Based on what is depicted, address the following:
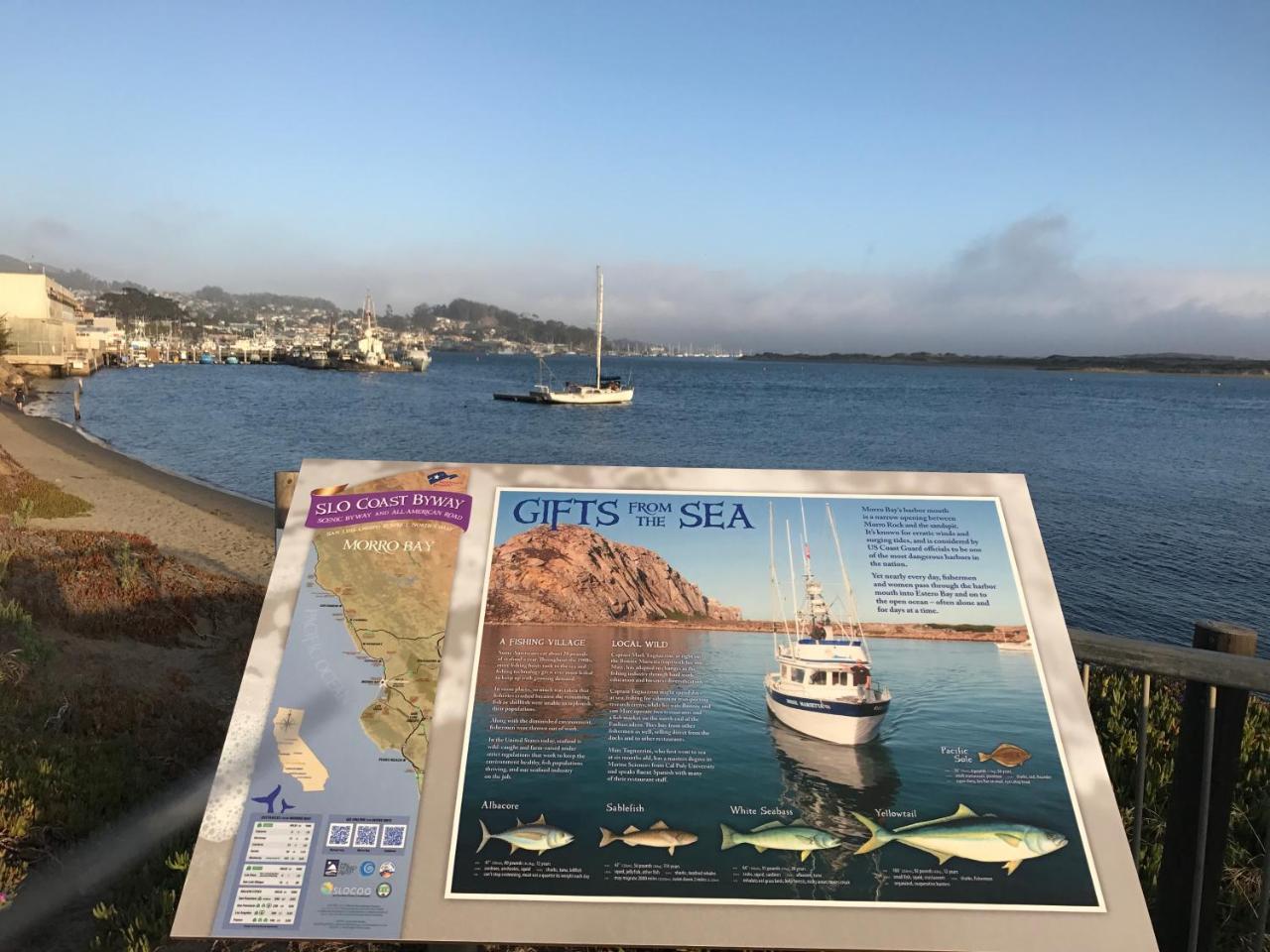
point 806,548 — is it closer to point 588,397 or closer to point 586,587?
point 586,587

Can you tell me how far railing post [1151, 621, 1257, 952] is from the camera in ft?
9.95

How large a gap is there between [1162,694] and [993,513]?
4.52 meters

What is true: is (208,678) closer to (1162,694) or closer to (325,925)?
(325,925)

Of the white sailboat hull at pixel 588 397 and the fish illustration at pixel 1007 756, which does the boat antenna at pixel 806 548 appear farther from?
the white sailboat hull at pixel 588 397

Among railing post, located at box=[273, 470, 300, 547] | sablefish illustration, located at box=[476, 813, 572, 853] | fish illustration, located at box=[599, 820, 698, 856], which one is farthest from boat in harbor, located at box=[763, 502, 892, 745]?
railing post, located at box=[273, 470, 300, 547]

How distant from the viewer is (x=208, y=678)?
7.05m

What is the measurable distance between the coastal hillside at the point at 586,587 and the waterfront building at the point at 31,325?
80.7m

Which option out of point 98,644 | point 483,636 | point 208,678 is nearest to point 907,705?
point 483,636

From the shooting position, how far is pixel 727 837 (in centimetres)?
259

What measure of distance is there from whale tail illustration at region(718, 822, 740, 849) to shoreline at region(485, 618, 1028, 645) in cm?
72

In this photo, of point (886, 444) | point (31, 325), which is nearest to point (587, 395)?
point (886, 444)

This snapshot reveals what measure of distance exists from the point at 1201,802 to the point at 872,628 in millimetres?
1418

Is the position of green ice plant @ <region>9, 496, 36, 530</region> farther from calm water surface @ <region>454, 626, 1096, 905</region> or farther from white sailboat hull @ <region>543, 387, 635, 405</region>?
white sailboat hull @ <region>543, 387, 635, 405</region>

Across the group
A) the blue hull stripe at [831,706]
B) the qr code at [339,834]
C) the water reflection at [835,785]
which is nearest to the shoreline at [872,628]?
the blue hull stripe at [831,706]
